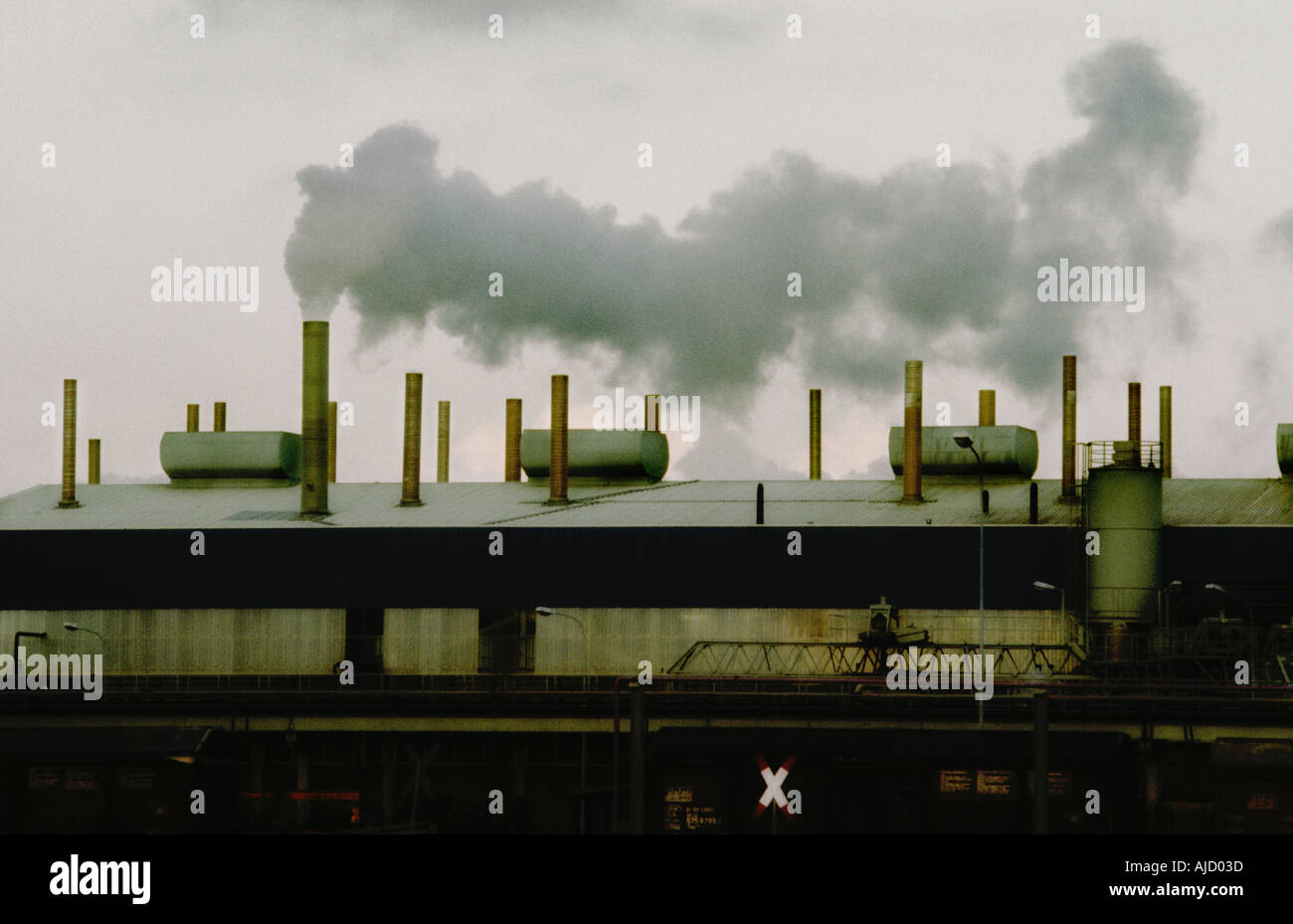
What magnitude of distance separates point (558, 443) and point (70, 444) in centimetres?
2413

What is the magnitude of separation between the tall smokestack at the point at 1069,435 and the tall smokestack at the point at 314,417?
105 feet

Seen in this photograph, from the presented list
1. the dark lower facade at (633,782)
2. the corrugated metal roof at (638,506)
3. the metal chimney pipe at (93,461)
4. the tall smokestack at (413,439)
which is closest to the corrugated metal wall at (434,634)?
the corrugated metal roof at (638,506)

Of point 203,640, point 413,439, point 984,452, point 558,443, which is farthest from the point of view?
point 413,439

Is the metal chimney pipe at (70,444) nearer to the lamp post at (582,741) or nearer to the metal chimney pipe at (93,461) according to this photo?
the metal chimney pipe at (93,461)

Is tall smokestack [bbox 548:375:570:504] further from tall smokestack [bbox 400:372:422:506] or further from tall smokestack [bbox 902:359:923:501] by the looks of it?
tall smokestack [bbox 902:359:923:501]

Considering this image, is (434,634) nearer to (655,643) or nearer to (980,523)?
(655,643)

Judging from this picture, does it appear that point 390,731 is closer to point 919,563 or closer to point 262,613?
point 262,613

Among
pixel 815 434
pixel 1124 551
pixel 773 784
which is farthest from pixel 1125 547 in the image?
pixel 815 434

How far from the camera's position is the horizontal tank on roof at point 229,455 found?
264 ft

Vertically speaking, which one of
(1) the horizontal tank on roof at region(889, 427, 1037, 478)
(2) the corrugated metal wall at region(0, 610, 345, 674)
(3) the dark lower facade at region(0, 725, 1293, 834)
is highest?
(1) the horizontal tank on roof at region(889, 427, 1037, 478)

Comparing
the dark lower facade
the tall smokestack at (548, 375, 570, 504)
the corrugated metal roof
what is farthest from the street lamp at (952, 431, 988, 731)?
the tall smokestack at (548, 375, 570, 504)

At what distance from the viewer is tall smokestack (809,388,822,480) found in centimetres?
8294

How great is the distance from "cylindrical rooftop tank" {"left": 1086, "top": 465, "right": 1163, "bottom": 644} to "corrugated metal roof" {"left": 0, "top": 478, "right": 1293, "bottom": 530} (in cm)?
302

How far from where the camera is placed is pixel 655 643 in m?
62.9
